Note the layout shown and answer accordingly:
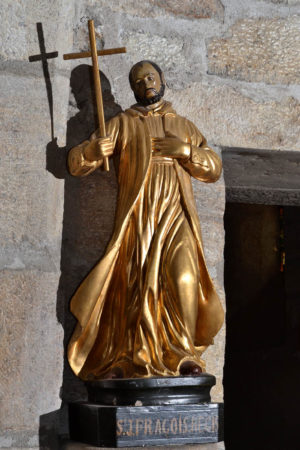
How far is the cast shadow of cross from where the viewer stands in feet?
7.21

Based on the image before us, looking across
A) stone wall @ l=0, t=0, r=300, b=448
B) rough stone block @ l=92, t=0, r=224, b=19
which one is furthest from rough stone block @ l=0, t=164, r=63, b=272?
rough stone block @ l=92, t=0, r=224, b=19

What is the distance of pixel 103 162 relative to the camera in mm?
2111

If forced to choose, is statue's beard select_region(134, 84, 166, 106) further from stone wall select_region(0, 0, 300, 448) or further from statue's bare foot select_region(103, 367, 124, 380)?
statue's bare foot select_region(103, 367, 124, 380)

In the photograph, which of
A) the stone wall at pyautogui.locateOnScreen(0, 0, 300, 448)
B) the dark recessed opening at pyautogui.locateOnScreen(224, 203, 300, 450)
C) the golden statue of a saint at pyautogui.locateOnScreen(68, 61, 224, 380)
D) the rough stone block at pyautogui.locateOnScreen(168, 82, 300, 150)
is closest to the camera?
the golden statue of a saint at pyautogui.locateOnScreen(68, 61, 224, 380)

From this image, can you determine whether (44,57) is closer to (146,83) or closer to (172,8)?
(146,83)

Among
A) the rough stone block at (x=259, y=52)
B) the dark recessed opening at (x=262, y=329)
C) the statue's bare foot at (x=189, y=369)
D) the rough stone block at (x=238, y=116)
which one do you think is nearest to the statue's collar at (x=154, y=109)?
the rough stone block at (x=238, y=116)

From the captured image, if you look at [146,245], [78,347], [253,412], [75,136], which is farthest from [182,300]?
[253,412]

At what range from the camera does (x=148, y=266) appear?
6.50 feet

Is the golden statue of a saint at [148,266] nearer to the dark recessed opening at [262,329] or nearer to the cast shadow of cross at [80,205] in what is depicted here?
the cast shadow of cross at [80,205]

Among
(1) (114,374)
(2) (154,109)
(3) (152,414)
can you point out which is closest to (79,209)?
(2) (154,109)

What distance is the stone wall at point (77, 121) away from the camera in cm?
206

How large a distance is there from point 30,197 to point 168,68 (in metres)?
0.62

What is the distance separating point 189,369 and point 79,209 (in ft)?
1.98

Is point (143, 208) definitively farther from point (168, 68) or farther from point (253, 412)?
point (253, 412)
